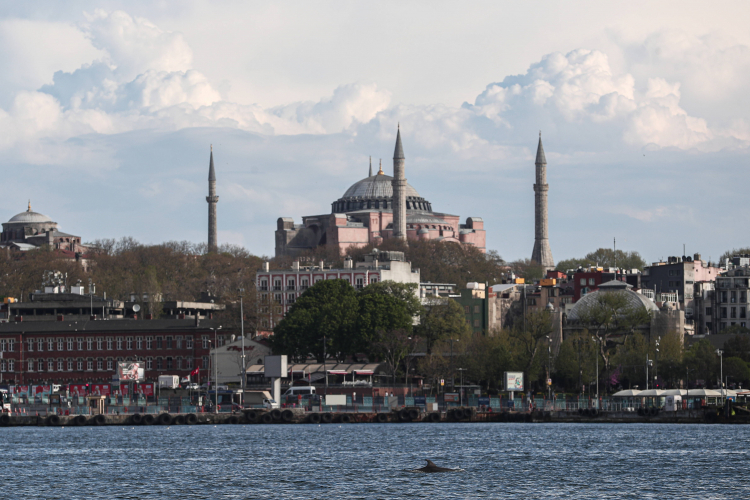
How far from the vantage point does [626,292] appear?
111 metres

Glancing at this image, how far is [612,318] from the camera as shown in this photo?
105 m

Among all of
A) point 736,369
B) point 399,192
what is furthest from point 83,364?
point 399,192

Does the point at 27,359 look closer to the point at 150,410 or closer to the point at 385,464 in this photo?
the point at 150,410

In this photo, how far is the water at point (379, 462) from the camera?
49.3 metres

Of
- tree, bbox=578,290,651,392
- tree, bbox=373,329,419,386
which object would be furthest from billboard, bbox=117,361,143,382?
tree, bbox=578,290,651,392

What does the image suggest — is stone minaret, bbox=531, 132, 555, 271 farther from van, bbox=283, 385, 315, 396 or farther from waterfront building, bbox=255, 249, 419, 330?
van, bbox=283, 385, 315, 396

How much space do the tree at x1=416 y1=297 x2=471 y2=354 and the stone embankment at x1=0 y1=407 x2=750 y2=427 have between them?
22.1 m

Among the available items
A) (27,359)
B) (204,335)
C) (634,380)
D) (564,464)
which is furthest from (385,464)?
(27,359)

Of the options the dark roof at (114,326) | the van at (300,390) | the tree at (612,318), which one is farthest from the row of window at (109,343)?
the tree at (612,318)

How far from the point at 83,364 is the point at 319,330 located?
71.4ft

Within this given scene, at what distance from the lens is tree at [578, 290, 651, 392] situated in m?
104

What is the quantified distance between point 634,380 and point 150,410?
113ft

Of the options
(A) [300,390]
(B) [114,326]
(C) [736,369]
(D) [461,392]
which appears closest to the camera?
(D) [461,392]

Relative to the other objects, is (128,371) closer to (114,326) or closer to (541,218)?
(114,326)
